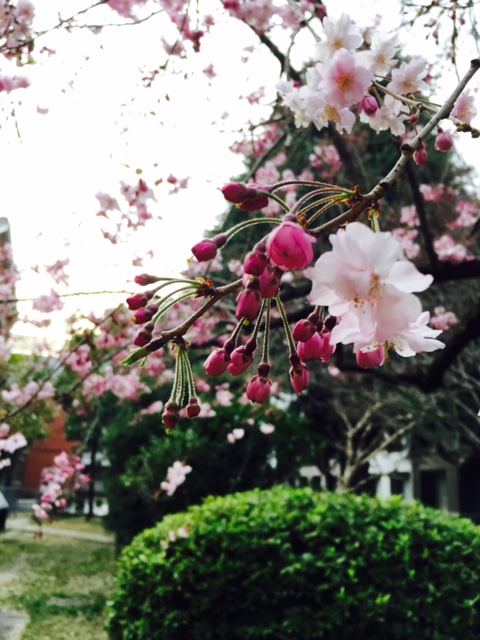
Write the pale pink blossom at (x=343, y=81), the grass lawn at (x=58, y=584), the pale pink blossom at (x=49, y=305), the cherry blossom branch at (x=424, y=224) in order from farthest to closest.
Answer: the grass lawn at (x=58, y=584), the pale pink blossom at (x=49, y=305), the cherry blossom branch at (x=424, y=224), the pale pink blossom at (x=343, y=81)

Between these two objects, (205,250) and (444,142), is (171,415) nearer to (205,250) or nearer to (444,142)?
(205,250)

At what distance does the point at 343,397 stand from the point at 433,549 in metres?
7.09

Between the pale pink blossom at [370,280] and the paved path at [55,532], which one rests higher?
the pale pink blossom at [370,280]

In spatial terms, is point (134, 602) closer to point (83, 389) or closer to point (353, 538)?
point (353, 538)

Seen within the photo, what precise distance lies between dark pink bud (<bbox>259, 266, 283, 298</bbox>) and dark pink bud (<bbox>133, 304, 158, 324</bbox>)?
154 millimetres

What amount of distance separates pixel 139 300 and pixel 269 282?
0.61 feet

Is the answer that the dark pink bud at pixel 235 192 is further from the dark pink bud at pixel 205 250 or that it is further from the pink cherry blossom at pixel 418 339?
the pink cherry blossom at pixel 418 339

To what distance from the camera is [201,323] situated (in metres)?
5.85

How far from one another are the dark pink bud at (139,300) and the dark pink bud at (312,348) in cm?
22

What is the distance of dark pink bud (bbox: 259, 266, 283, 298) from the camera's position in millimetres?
629

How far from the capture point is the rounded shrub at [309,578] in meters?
3.58

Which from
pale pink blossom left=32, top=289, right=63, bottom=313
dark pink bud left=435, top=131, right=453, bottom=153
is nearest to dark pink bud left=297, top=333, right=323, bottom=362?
dark pink bud left=435, top=131, right=453, bottom=153

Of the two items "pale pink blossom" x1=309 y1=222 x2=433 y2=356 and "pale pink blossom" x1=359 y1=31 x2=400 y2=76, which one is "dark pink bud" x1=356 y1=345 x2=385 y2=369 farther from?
"pale pink blossom" x1=359 y1=31 x2=400 y2=76

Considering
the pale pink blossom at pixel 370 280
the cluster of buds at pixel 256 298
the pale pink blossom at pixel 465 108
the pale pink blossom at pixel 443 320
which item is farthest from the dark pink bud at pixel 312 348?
the pale pink blossom at pixel 443 320
